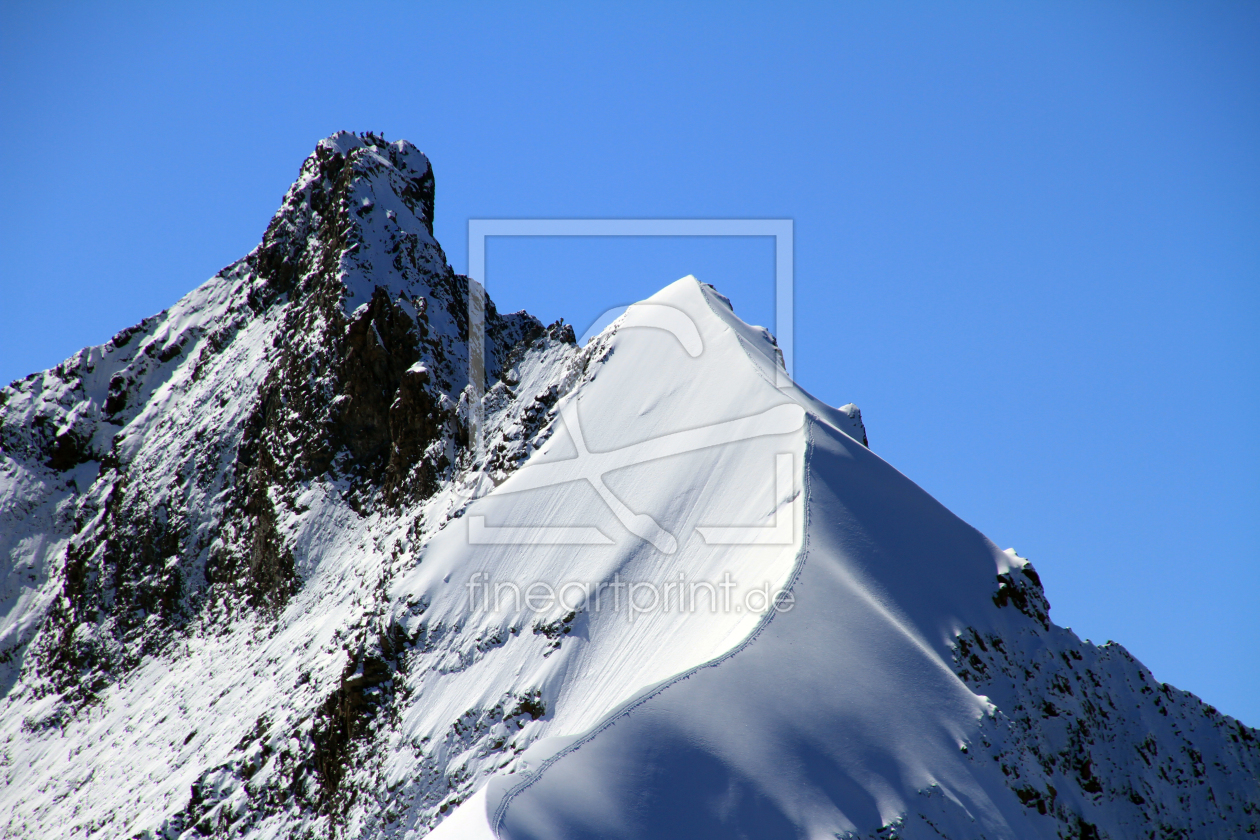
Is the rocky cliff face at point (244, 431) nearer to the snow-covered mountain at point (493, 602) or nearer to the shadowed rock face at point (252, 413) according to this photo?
the shadowed rock face at point (252, 413)

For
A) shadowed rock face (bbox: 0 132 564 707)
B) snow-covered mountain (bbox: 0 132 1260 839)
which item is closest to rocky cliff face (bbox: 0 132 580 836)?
shadowed rock face (bbox: 0 132 564 707)

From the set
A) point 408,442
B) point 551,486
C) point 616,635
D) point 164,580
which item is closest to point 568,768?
point 616,635

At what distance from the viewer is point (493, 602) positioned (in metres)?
51.4

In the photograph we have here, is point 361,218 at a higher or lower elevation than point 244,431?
higher

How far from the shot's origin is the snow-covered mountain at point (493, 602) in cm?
3497

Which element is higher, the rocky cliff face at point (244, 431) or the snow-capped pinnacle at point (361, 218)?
the snow-capped pinnacle at point (361, 218)

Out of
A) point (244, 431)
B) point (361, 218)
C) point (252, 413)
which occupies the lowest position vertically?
point (244, 431)

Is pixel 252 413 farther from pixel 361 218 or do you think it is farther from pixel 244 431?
pixel 361 218

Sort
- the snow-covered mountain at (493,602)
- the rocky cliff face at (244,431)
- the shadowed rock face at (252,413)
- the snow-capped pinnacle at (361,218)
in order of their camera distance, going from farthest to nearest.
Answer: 1. the snow-capped pinnacle at (361,218)
2. the shadowed rock face at (252,413)
3. the rocky cliff face at (244,431)
4. the snow-covered mountain at (493,602)

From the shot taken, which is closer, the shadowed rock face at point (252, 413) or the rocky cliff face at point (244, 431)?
the rocky cliff face at point (244, 431)

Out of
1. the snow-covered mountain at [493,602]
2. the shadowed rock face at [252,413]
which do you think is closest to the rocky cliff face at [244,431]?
the shadowed rock face at [252,413]

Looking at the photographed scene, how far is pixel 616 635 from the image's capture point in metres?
46.1

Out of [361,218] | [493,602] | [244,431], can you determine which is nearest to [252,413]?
[244,431]

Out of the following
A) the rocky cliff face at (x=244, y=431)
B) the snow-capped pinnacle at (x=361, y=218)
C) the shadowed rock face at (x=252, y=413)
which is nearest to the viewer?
the rocky cliff face at (x=244, y=431)
